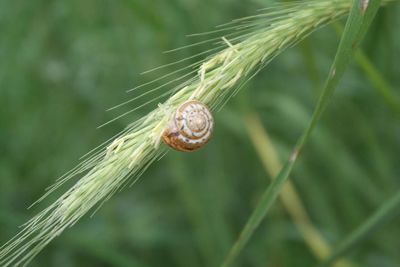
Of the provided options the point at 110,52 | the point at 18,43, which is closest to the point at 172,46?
the point at 110,52

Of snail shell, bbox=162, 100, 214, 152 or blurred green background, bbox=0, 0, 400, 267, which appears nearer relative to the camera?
snail shell, bbox=162, 100, 214, 152

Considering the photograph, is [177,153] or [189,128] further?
[177,153]

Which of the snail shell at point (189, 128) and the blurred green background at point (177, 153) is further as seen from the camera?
the blurred green background at point (177, 153)

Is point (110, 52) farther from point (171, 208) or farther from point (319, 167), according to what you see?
point (319, 167)

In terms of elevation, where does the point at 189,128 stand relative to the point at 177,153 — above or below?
below
